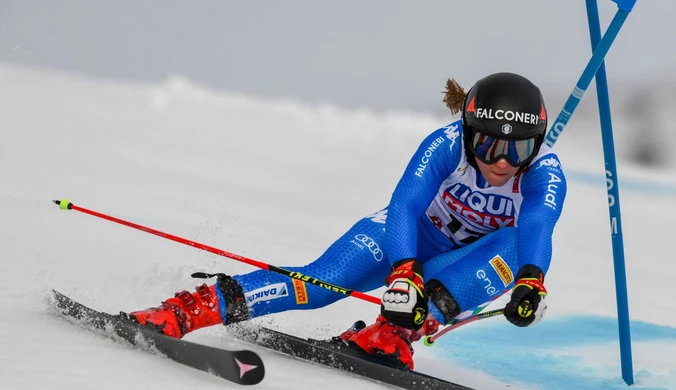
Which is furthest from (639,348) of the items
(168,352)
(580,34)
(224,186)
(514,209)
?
(580,34)

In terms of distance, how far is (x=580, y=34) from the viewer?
46.6 ft

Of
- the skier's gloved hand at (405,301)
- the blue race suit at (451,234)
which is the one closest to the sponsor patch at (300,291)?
the blue race suit at (451,234)

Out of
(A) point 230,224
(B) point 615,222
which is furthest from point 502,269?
(A) point 230,224

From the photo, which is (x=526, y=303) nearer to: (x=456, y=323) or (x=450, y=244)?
(x=456, y=323)

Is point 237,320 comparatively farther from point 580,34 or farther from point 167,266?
point 580,34

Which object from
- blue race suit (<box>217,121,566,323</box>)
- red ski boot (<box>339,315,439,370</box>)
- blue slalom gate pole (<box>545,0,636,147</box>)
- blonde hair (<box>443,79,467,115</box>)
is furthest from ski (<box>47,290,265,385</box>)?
blue slalom gate pole (<box>545,0,636,147</box>)

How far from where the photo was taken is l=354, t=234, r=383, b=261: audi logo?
321 cm

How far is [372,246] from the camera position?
10.5 feet

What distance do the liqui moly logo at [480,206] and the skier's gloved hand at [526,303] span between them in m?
0.48

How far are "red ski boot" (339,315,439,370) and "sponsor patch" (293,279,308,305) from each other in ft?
0.73

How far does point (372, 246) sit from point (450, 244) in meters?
0.35

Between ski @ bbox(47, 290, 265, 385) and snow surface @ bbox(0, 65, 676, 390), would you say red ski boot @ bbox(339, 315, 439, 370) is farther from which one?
ski @ bbox(47, 290, 265, 385)

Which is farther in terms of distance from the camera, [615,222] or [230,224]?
[230,224]

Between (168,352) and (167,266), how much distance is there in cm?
200
